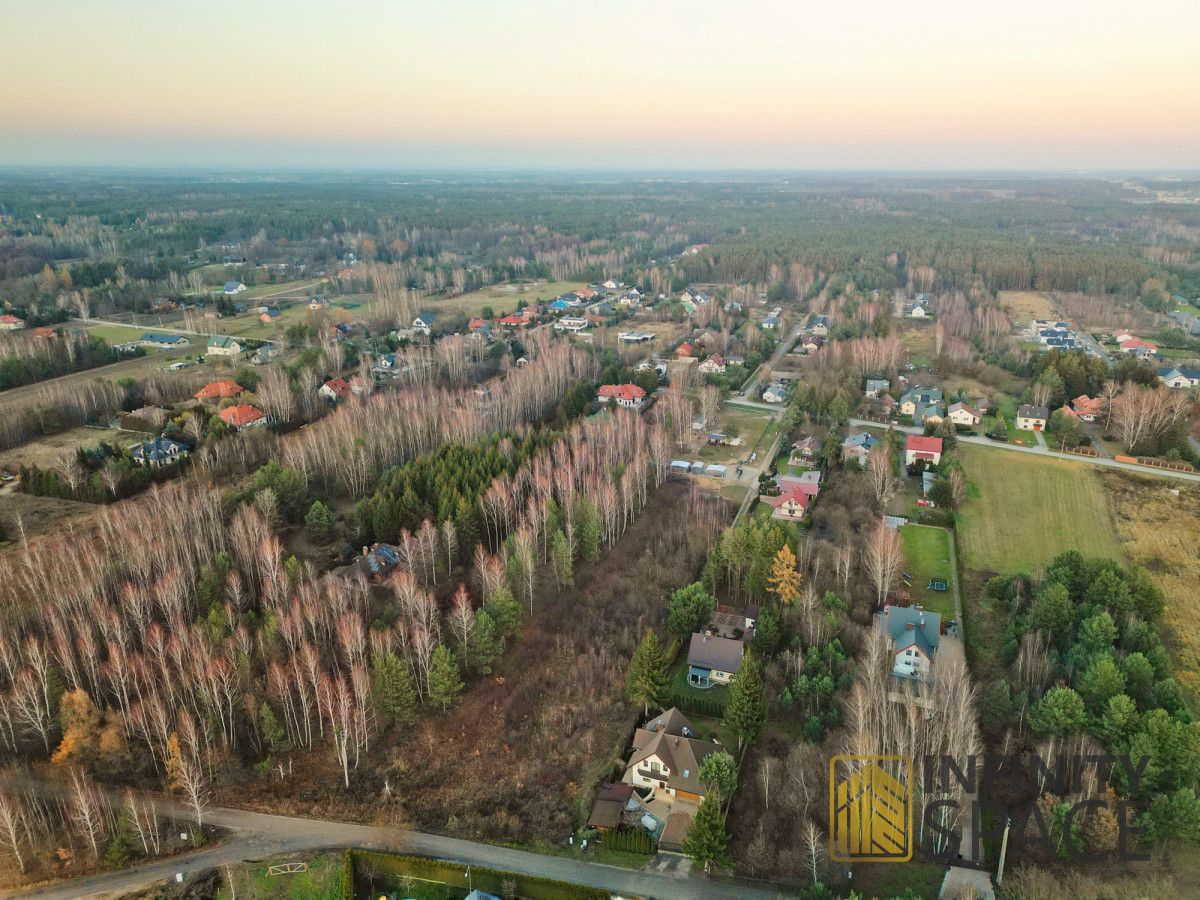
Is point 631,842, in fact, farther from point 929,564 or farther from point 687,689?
point 929,564

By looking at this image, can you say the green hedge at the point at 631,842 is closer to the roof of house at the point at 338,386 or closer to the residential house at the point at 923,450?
the residential house at the point at 923,450

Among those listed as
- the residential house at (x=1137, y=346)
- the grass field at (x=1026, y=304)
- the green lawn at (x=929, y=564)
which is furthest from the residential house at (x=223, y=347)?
the residential house at (x=1137, y=346)

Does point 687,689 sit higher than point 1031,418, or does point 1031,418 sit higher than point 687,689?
point 1031,418

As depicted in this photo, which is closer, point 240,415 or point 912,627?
point 912,627

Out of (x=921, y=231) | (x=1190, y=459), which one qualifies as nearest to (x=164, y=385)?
(x=1190, y=459)

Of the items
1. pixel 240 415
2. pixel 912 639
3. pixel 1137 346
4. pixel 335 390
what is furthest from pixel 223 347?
pixel 1137 346

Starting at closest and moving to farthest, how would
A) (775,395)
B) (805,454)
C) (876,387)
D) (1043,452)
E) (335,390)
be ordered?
(805,454) < (1043,452) < (335,390) < (876,387) < (775,395)

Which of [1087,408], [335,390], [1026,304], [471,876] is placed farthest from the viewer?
[1026,304]
